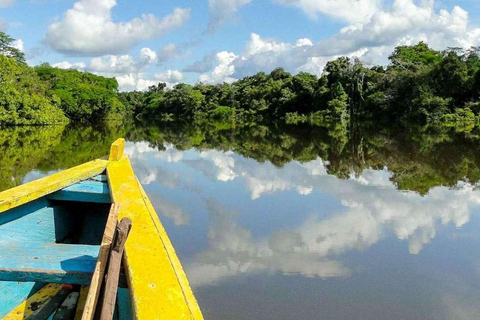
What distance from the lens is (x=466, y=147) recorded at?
560 inches

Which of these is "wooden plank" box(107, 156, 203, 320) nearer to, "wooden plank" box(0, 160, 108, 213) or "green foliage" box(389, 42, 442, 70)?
"wooden plank" box(0, 160, 108, 213)

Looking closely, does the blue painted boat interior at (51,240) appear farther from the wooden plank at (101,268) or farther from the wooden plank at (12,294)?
the wooden plank at (101,268)

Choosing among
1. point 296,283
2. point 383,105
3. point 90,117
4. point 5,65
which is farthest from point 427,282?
point 90,117

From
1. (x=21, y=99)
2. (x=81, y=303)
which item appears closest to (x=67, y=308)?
(x=81, y=303)

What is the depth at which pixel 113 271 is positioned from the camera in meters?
1.24

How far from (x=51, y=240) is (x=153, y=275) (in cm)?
179

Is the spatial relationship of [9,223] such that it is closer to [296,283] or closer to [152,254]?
[152,254]

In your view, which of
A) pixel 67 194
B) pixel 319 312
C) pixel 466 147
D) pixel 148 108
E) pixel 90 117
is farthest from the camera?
pixel 148 108

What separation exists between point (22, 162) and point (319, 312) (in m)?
11.3

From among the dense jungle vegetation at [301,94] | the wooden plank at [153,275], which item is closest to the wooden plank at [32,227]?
the wooden plank at [153,275]

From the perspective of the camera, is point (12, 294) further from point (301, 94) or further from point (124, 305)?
point (301, 94)

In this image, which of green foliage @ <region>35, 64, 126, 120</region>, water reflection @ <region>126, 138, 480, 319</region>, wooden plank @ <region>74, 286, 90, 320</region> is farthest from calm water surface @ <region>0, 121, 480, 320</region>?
green foliage @ <region>35, 64, 126, 120</region>

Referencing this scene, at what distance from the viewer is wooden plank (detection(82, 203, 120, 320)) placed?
47.8 inches

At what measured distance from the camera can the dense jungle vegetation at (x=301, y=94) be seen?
1143 inches
